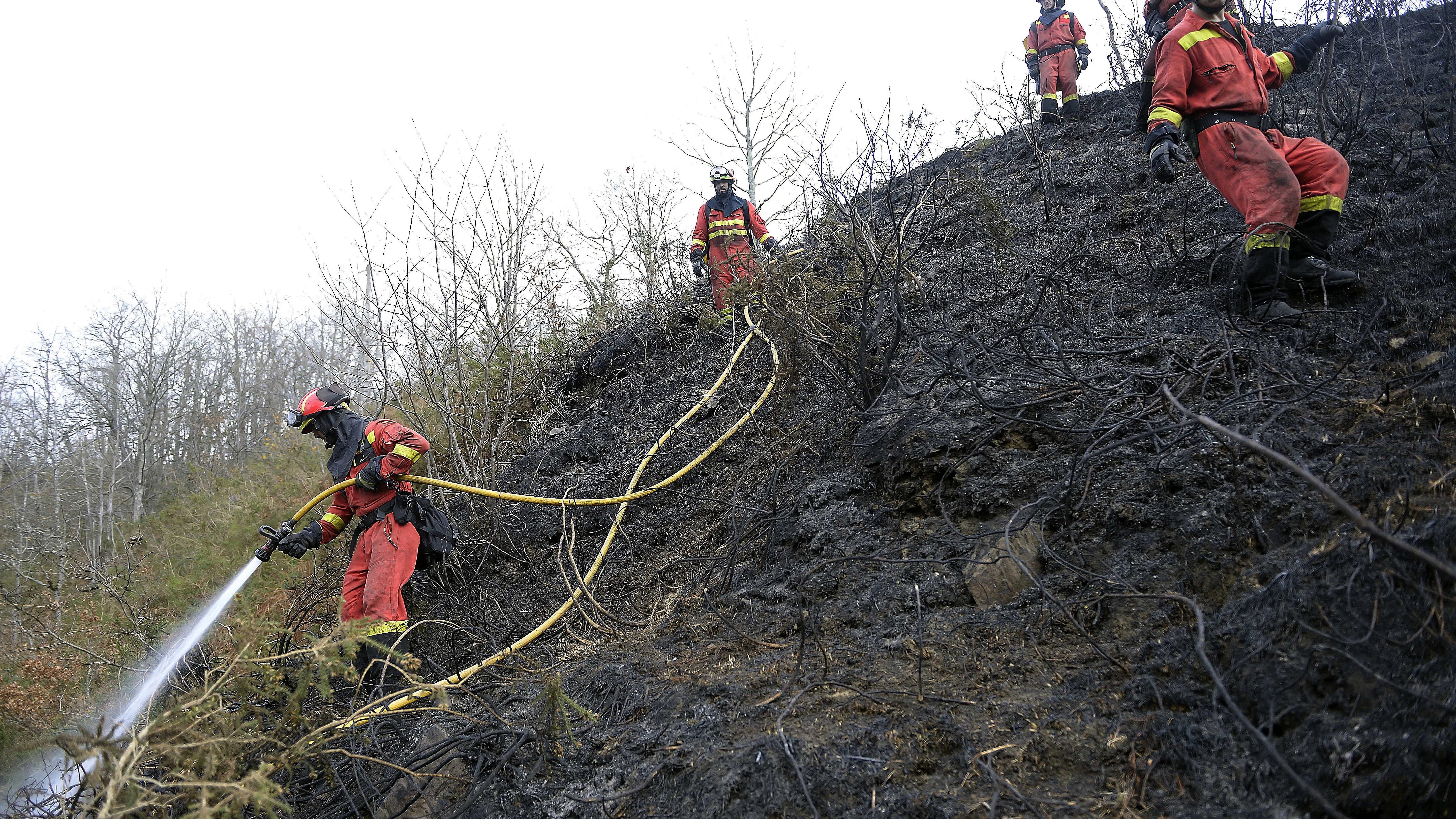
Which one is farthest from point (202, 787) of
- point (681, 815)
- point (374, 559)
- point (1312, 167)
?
point (1312, 167)

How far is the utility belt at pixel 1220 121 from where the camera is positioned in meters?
3.70

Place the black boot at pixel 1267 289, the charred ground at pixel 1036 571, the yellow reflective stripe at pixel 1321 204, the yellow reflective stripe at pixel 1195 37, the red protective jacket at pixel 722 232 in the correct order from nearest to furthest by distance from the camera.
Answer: the charred ground at pixel 1036 571 → the black boot at pixel 1267 289 → the yellow reflective stripe at pixel 1321 204 → the yellow reflective stripe at pixel 1195 37 → the red protective jacket at pixel 722 232

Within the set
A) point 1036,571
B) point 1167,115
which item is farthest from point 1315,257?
point 1036,571

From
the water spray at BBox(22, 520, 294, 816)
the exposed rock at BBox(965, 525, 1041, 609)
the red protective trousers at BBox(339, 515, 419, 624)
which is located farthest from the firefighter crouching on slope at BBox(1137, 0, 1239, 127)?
the water spray at BBox(22, 520, 294, 816)

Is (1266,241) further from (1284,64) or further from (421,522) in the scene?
(421,522)

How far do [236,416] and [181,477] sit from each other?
2763mm

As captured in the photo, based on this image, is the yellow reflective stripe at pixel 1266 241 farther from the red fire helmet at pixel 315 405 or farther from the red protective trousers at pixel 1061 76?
the red protective trousers at pixel 1061 76

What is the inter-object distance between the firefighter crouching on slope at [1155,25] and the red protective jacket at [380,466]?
4.60 m

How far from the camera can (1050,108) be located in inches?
330

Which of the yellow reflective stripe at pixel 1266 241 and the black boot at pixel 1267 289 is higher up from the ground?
the yellow reflective stripe at pixel 1266 241

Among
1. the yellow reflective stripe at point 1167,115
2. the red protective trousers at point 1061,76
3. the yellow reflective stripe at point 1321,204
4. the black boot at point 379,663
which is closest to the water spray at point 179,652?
the black boot at point 379,663

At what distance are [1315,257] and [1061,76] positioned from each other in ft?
18.7

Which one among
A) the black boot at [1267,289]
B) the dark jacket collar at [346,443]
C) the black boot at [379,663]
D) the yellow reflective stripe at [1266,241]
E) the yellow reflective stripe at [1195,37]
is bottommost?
the black boot at [379,663]

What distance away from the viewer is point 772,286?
4750 millimetres
